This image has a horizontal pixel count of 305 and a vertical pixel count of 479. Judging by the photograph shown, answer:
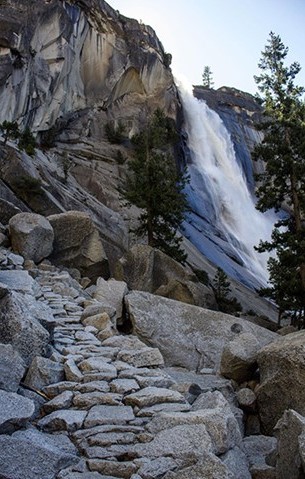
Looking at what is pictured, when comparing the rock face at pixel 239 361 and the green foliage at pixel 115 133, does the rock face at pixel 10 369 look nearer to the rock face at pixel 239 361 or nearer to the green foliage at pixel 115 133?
the rock face at pixel 239 361

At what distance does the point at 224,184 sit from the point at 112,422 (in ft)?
175

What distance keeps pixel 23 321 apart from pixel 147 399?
8.80 feet

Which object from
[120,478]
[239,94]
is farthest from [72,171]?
[239,94]

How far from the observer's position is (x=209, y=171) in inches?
2229

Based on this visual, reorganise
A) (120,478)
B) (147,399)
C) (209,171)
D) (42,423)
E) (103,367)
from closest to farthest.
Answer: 1. (120,478)
2. (42,423)
3. (147,399)
4. (103,367)
5. (209,171)

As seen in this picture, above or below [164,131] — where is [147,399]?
below

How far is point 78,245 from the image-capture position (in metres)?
19.2

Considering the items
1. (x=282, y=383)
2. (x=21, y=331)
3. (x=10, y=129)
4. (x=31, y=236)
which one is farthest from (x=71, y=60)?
(x=282, y=383)

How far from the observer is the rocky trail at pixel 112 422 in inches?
166

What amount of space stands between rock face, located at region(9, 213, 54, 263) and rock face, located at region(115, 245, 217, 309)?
479cm

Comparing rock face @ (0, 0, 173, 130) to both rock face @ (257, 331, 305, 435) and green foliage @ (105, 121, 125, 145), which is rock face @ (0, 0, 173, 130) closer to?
green foliage @ (105, 121, 125, 145)

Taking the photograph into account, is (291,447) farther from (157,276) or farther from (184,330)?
(157,276)

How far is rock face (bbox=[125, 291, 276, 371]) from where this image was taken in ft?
41.3

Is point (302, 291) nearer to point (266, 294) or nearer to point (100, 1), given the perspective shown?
point (266, 294)
